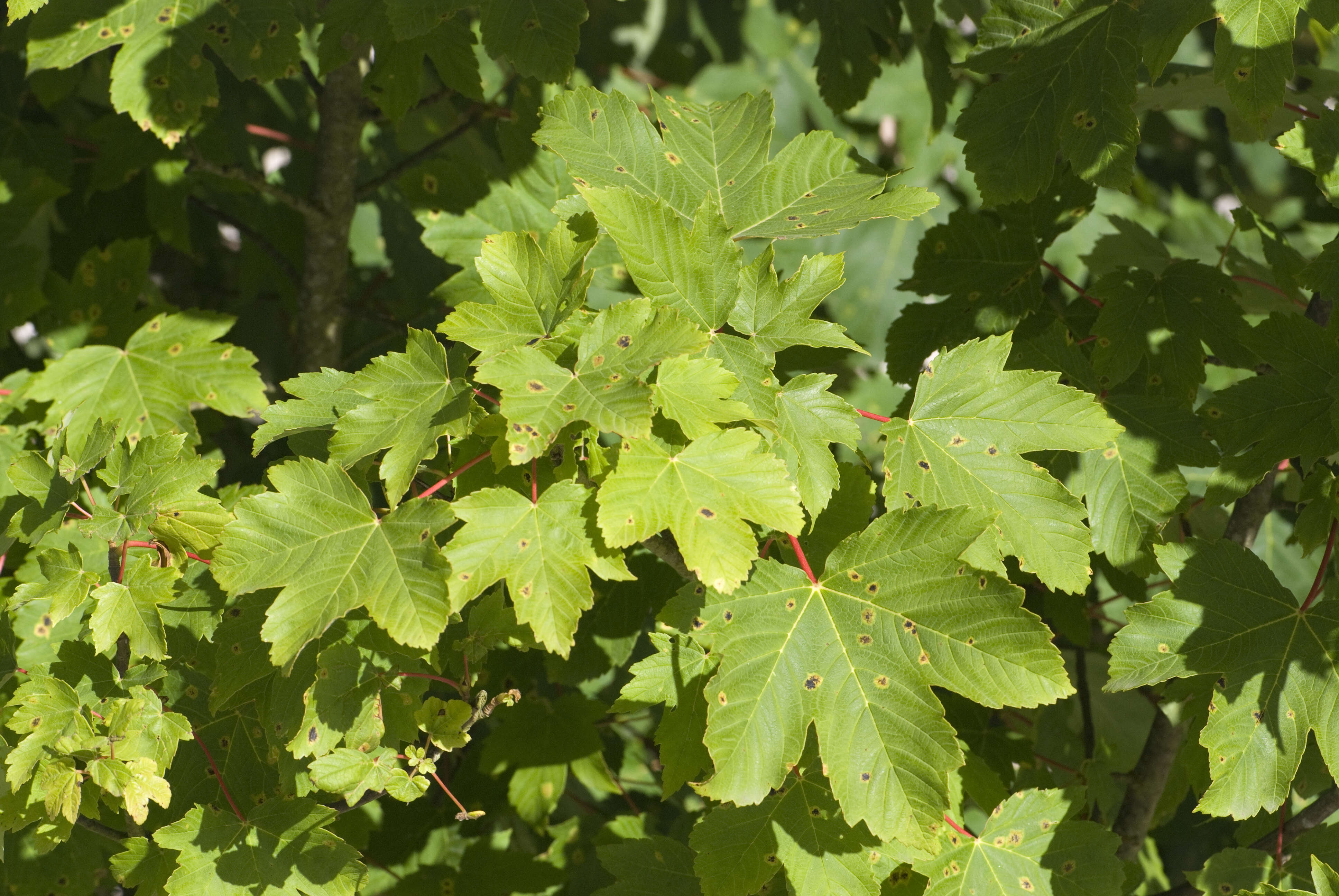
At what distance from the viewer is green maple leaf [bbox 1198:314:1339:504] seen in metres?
1.50

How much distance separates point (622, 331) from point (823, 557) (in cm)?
43

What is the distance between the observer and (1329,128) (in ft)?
5.15

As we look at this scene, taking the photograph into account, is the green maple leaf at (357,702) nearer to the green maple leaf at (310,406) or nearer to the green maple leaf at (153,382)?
the green maple leaf at (310,406)

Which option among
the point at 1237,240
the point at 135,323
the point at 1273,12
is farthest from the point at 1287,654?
the point at 135,323

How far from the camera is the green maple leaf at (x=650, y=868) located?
5.30 feet

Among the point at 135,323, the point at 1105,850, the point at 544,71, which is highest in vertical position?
the point at 544,71

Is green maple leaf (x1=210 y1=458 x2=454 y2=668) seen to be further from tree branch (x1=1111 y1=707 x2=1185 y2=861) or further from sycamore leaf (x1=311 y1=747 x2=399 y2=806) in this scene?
tree branch (x1=1111 y1=707 x2=1185 y2=861)

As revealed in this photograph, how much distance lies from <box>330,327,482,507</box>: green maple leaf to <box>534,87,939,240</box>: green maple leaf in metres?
0.37

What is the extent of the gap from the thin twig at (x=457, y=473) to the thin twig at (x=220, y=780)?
A: 49cm

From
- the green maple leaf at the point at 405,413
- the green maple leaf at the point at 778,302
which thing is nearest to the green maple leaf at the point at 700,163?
the green maple leaf at the point at 778,302

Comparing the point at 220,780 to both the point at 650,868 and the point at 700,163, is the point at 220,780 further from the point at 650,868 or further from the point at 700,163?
the point at 700,163

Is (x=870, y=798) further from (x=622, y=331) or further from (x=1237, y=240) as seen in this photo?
(x=1237, y=240)

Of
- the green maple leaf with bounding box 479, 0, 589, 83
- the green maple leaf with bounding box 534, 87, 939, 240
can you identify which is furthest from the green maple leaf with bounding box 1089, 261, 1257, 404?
the green maple leaf with bounding box 479, 0, 589, 83

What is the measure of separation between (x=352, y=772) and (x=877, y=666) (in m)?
0.62
